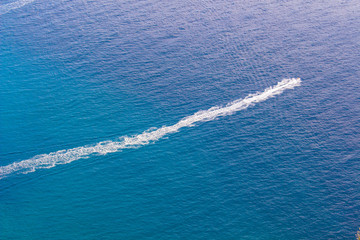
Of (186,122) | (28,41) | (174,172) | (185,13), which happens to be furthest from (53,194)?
(185,13)

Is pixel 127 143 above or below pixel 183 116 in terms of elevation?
below

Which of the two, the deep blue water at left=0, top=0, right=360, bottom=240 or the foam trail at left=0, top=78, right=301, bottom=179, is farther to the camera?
the foam trail at left=0, top=78, right=301, bottom=179

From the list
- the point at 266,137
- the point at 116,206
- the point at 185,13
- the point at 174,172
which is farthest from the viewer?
the point at 185,13

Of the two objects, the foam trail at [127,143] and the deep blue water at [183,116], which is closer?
the deep blue water at [183,116]

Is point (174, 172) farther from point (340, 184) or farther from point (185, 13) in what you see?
point (185, 13)

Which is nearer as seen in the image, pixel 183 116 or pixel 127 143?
pixel 127 143
